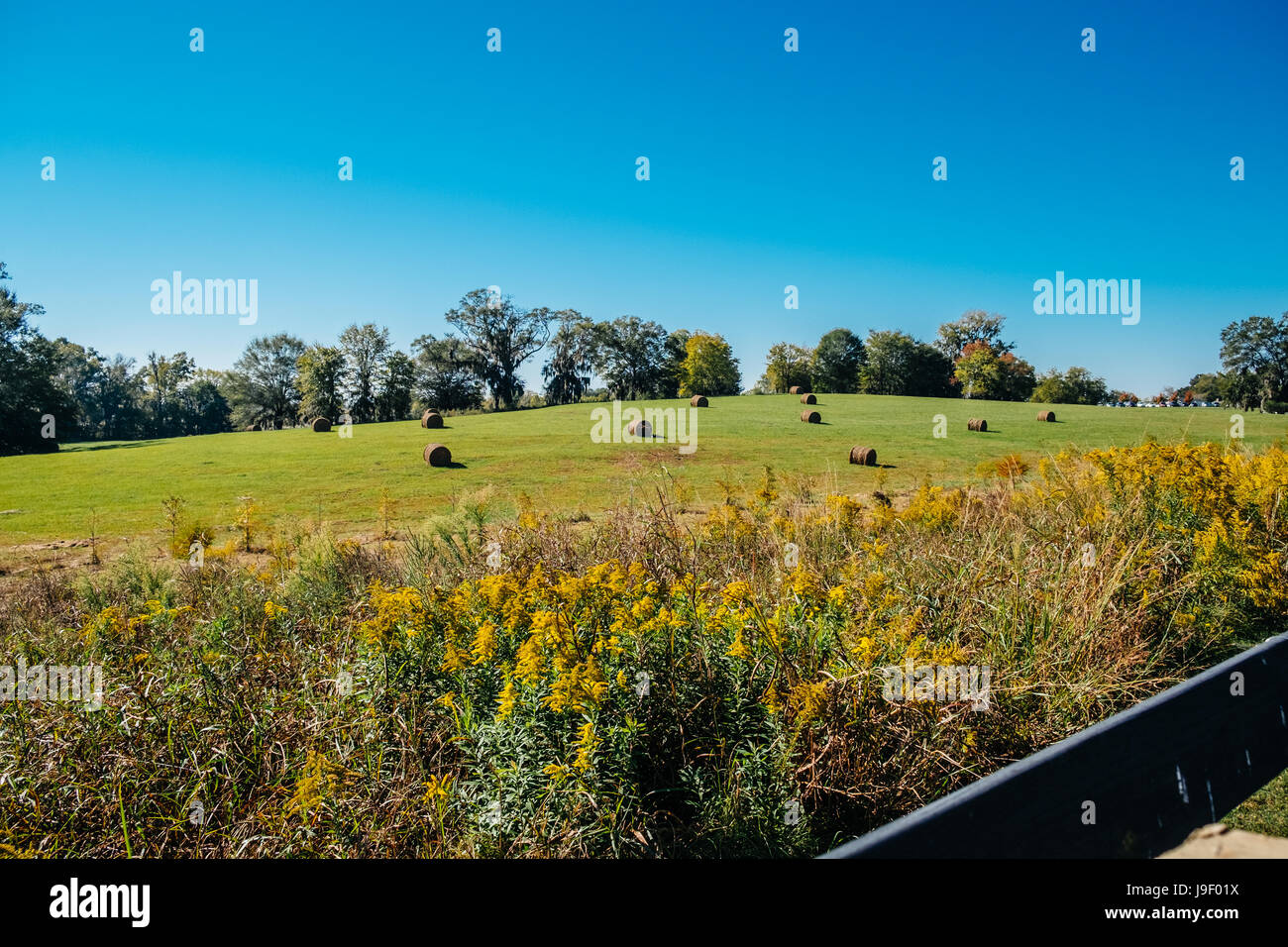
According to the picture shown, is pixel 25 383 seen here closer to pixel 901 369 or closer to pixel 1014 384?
pixel 901 369

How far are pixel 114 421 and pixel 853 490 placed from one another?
291 feet

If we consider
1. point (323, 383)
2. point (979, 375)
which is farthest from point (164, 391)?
point (979, 375)

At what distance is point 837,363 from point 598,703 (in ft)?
264

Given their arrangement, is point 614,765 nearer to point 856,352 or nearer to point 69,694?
point 69,694

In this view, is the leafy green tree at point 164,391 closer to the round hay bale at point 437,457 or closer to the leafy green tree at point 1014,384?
the round hay bale at point 437,457

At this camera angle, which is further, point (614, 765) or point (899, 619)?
point (899, 619)

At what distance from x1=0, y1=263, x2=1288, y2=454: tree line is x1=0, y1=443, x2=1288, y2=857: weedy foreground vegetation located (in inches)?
2681

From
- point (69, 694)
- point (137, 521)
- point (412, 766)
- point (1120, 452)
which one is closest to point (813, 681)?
point (412, 766)

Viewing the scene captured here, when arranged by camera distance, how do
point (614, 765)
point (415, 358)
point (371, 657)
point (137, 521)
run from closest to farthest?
point (614, 765), point (371, 657), point (137, 521), point (415, 358)

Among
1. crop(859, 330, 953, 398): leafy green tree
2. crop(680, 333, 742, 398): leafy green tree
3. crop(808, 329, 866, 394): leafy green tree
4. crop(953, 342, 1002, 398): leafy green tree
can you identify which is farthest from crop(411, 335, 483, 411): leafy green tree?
crop(953, 342, 1002, 398): leafy green tree

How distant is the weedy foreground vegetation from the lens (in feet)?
10.8

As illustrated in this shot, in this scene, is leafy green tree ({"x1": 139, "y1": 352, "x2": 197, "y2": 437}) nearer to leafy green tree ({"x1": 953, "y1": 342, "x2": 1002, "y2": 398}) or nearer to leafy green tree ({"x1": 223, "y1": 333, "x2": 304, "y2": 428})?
leafy green tree ({"x1": 223, "y1": 333, "x2": 304, "y2": 428})

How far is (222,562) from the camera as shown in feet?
27.2

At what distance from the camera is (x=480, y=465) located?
2392cm
